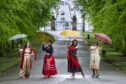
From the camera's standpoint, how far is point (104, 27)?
3766 cm

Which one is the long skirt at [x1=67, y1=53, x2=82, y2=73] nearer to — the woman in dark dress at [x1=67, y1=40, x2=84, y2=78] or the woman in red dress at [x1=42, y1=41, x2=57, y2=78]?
the woman in dark dress at [x1=67, y1=40, x2=84, y2=78]

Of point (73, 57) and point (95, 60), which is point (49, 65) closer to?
point (73, 57)

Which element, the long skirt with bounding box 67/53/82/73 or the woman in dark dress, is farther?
the long skirt with bounding box 67/53/82/73

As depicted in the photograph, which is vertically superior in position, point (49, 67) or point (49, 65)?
point (49, 65)

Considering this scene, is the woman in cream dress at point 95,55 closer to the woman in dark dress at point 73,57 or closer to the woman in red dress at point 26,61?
the woman in dark dress at point 73,57

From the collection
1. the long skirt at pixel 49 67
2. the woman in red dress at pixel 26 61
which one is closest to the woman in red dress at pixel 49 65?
the long skirt at pixel 49 67

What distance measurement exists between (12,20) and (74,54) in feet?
Answer: 34.6

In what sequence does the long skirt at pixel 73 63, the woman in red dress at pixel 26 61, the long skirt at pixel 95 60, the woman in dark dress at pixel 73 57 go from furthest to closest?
the woman in red dress at pixel 26 61 → the long skirt at pixel 95 60 → the long skirt at pixel 73 63 → the woman in dark dress at pixel 73 57

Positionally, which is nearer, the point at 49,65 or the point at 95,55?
the point at 95,55

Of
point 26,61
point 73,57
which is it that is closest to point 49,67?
point 26,61

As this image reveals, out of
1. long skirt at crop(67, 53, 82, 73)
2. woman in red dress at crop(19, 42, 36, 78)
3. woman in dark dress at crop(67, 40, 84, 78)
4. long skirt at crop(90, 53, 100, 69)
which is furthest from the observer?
woman in red dress at crop(19, 42, 36, 78)

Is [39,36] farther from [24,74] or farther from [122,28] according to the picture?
[122,28]

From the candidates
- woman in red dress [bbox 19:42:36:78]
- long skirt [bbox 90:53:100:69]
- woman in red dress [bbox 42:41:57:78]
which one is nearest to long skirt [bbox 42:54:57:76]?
woman in red dress [bbox 42:41:57:78]

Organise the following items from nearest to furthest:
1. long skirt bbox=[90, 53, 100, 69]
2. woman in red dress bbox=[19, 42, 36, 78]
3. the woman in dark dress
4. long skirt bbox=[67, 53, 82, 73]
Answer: the woman in dark dress, long skirt bbox=[67, 53, 82, 73], long skirt bbox=[90, 53, 100, 69], woman in red dress bbox=[19, 42, 36, 78]
